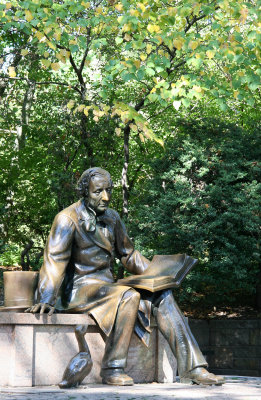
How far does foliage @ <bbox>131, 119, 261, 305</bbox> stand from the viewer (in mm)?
13703

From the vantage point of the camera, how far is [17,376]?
231 inches

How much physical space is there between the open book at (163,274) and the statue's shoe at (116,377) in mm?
777

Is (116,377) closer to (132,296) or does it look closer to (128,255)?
(132,296)

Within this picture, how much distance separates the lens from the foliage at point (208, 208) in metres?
13.7

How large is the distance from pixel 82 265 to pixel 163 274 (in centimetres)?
80

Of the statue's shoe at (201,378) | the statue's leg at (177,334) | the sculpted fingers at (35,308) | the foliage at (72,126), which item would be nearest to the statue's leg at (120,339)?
the statue's leg at (177,334)

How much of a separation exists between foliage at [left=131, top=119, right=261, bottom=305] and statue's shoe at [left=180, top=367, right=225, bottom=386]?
24.8 feet

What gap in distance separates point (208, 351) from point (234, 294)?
6.23ft

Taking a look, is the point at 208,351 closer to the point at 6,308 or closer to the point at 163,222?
the point at 163,222

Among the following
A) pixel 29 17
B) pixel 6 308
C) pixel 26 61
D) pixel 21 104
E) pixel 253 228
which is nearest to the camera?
pixel 6 308

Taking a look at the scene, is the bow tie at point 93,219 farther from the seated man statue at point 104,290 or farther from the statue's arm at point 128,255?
the statue's arm at point 128,255

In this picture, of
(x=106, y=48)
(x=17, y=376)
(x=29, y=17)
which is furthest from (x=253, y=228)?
(x=17, y=376)

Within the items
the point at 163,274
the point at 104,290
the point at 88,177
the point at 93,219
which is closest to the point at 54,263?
the point at 104,290

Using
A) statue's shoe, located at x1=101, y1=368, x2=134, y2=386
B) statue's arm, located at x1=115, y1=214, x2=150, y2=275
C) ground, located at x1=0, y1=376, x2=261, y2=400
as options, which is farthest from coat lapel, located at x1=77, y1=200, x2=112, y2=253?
ground, located at x1=0, y1=376, x2=261, y2=400
